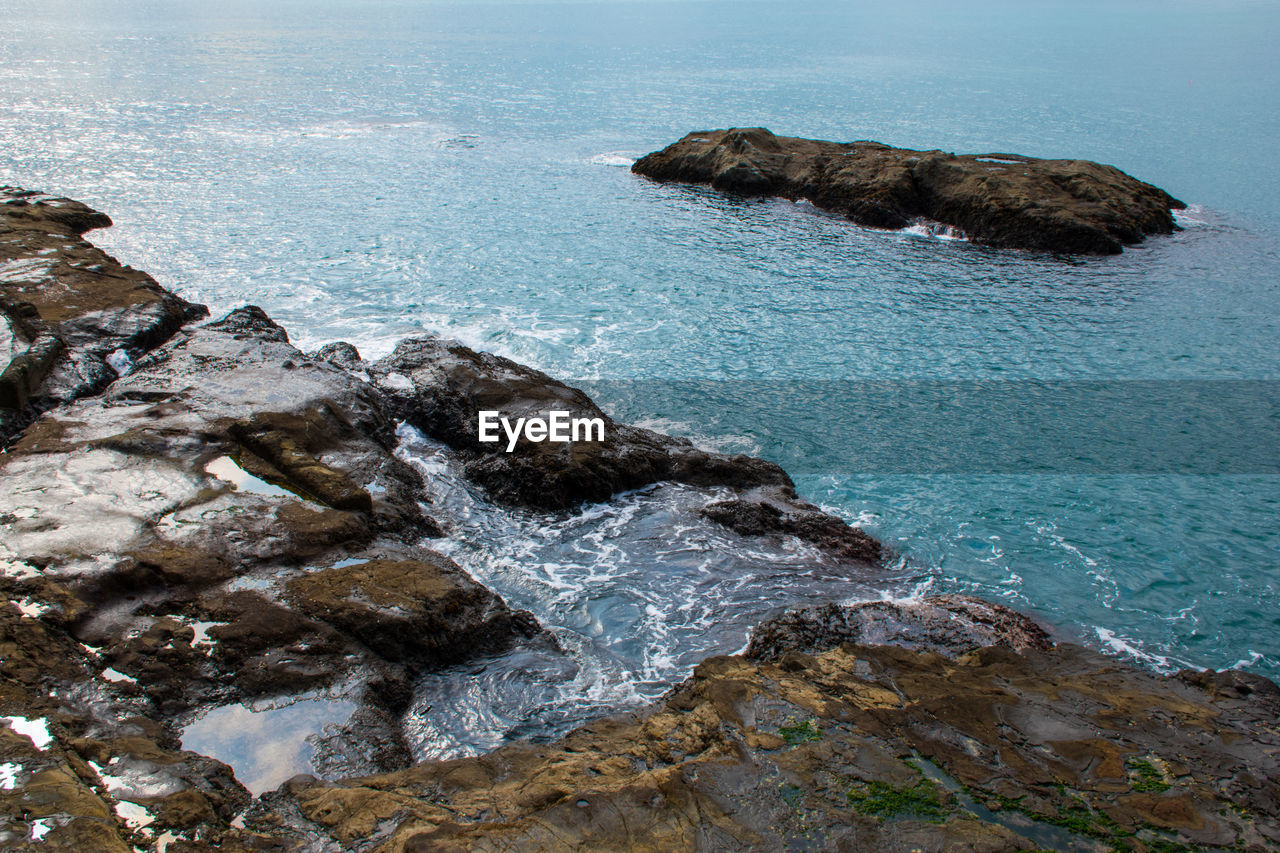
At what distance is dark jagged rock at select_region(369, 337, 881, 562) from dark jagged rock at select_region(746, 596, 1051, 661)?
214 cm

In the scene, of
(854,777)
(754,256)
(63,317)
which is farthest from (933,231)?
(854,777)

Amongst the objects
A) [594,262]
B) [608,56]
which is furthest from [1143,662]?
[608,56]

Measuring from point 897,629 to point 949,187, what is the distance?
26477 millimetres

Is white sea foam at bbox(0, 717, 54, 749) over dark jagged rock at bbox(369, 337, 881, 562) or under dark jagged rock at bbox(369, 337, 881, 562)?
under

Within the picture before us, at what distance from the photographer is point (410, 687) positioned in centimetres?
958

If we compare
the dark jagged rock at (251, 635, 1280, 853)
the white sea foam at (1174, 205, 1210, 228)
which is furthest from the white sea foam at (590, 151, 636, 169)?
the dark jagged rock at (251, 635, 1280, 853)

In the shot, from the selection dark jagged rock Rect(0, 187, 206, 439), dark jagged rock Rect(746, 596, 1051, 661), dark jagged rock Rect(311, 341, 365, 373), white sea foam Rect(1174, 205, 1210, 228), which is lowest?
dark jagged rock Rect(746, 596, 1051, 661)

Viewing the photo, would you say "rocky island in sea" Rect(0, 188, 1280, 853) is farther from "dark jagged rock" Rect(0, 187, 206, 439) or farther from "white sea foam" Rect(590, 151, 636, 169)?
"white sea foam" Rect(590, 151, 636, 169)

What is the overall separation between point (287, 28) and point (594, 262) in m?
104

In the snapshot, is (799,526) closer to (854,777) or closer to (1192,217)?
(854,777)

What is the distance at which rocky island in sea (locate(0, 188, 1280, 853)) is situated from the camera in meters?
7.00

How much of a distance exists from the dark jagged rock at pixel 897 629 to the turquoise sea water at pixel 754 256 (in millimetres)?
1039

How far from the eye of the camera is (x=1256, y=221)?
1297 inches

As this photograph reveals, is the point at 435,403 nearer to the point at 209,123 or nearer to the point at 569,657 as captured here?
the point at 569,657
